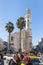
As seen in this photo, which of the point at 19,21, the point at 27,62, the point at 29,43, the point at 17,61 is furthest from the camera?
the point at 29,43

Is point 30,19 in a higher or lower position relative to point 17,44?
higher

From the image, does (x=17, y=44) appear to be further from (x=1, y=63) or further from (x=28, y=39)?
(x=1, y=63)

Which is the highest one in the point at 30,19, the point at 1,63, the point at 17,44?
the point at 30,19

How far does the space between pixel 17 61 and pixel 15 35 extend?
4134 inches

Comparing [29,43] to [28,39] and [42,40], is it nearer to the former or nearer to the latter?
[28,39]

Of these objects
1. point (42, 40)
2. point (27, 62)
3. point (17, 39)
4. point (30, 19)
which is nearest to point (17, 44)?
point (17, 39)

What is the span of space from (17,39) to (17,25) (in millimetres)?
29284

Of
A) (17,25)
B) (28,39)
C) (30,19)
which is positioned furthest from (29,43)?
(17,25)

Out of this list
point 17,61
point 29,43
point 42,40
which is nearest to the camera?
point 17,61

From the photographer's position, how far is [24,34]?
115m

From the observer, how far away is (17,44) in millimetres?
116312

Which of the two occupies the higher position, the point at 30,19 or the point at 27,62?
the point at 30,19

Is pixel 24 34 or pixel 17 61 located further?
pixel 24 34

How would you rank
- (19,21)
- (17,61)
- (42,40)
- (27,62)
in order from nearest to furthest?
1. (17,61)
2. (27,62)
3. (19,21)
4. (42,40)
